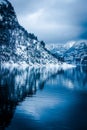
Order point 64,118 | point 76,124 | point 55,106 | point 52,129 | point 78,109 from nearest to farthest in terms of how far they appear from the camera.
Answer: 1. point 52,129
2. point 76,124
3. point 64,118
4. point 78,109
5. point 55,106

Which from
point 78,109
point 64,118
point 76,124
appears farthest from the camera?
point 78,109

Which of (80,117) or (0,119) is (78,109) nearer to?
(80,117)

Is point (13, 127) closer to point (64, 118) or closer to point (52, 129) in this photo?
point (52, 129)

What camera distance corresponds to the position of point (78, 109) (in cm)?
4628

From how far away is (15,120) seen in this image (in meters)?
36.6

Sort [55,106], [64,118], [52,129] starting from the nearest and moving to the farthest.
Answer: [52,129]
[64,118]
[55,106]

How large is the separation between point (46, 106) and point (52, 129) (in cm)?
1648

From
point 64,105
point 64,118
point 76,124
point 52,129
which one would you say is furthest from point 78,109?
point 52,129

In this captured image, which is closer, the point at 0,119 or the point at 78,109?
the point at 0,119

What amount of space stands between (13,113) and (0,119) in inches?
178

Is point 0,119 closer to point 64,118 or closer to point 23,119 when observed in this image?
point 23,119

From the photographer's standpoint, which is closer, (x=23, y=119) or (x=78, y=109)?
(x=23, y=119)

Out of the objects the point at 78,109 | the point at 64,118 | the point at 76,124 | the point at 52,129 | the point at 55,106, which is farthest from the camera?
the point at 55,106

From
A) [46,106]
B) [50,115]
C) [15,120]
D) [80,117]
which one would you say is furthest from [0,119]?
[46,106]
